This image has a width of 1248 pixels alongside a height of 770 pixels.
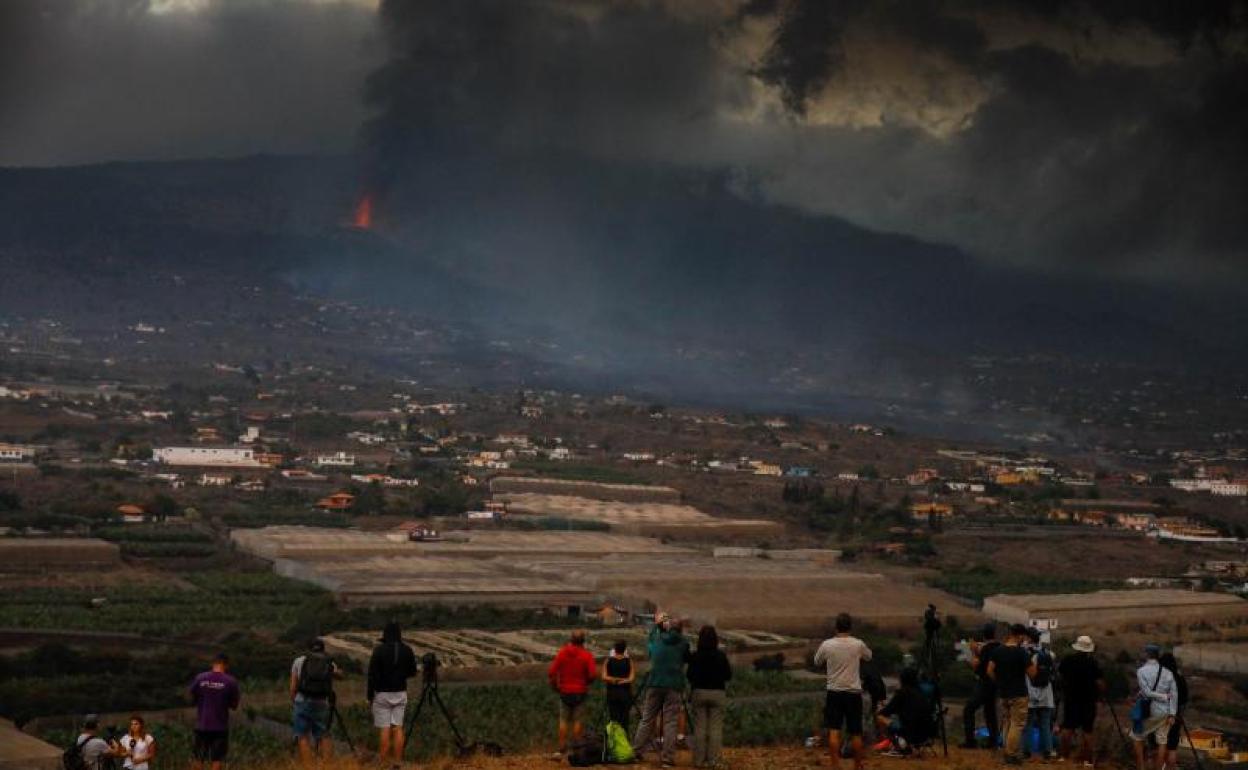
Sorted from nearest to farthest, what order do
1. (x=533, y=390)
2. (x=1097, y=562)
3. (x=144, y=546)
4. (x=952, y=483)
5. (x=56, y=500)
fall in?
(x=144, y=546) → (x=1097, y=562) → (x=56, y=500) → (x=952, y=483) → (x=533, y=390)

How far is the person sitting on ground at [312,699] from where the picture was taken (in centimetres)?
1975

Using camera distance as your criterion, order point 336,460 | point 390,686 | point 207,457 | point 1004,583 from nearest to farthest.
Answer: point 390,686 < point 1004,583 < point 207,457 < point 336,460

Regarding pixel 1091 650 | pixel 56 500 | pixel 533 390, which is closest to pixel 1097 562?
pixel 56 500

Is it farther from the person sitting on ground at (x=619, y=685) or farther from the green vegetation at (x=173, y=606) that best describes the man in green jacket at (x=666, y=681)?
Result: the green vegetation at (x=173, y=606)

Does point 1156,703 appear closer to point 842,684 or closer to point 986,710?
point 986,710

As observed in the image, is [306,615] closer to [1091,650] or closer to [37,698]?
[37,698]

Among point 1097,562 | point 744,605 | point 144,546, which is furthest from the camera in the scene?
point 1097,562

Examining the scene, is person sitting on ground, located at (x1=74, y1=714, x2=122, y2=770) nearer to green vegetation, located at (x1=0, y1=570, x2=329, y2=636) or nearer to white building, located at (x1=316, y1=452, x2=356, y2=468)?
green vegetation, located at (x1=0, y1=570, x2=329, y2=636)

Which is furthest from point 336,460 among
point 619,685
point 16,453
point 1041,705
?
point 1041,705

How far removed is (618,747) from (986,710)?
4037 mm

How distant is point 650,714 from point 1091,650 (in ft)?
14.5

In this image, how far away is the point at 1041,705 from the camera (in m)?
21.0

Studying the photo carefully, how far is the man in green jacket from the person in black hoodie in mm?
2238

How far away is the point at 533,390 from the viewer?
19212 cm
